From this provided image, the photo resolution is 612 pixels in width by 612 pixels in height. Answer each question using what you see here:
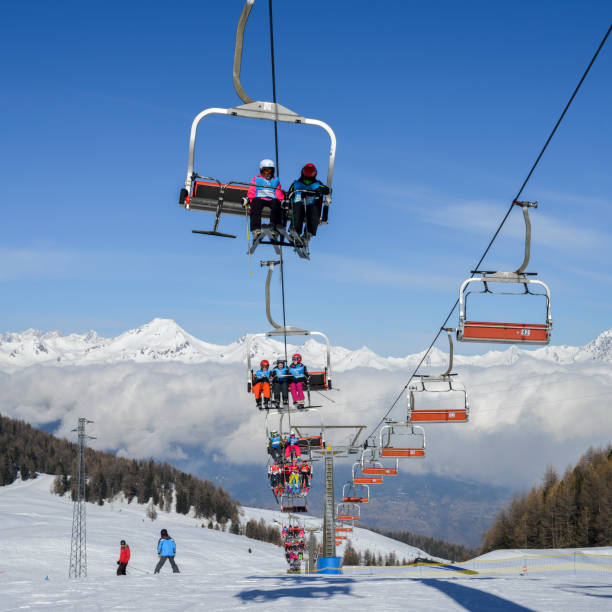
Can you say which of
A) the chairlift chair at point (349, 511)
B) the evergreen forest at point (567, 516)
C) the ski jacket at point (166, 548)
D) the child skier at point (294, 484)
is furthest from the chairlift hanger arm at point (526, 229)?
the evergreen forest at point (567, 516)

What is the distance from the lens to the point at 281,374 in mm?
26312

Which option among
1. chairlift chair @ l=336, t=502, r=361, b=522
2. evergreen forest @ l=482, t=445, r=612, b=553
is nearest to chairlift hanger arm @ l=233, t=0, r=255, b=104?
chairlift chair @ l=336, t=502, r=361, b=522

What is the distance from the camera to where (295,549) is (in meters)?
81.9

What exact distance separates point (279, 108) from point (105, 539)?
130 m

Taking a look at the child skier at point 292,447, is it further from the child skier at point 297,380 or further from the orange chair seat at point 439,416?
the child skier at point 297,380

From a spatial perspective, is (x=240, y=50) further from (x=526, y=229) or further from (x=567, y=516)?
(x=567, y=516)

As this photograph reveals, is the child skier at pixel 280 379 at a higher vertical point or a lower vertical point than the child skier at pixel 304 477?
higher

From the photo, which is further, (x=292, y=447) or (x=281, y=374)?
(x=292, y=447)

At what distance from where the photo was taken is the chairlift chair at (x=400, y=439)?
3522 cm

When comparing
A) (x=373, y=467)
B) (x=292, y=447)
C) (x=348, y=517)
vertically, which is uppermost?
(x=292, y=447)

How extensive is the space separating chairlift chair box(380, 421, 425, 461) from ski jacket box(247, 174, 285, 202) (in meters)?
23.0

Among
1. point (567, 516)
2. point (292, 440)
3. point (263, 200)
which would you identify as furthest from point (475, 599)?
point (567, 516)

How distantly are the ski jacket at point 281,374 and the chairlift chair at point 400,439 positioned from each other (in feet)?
31.8

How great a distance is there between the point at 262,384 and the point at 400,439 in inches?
439
